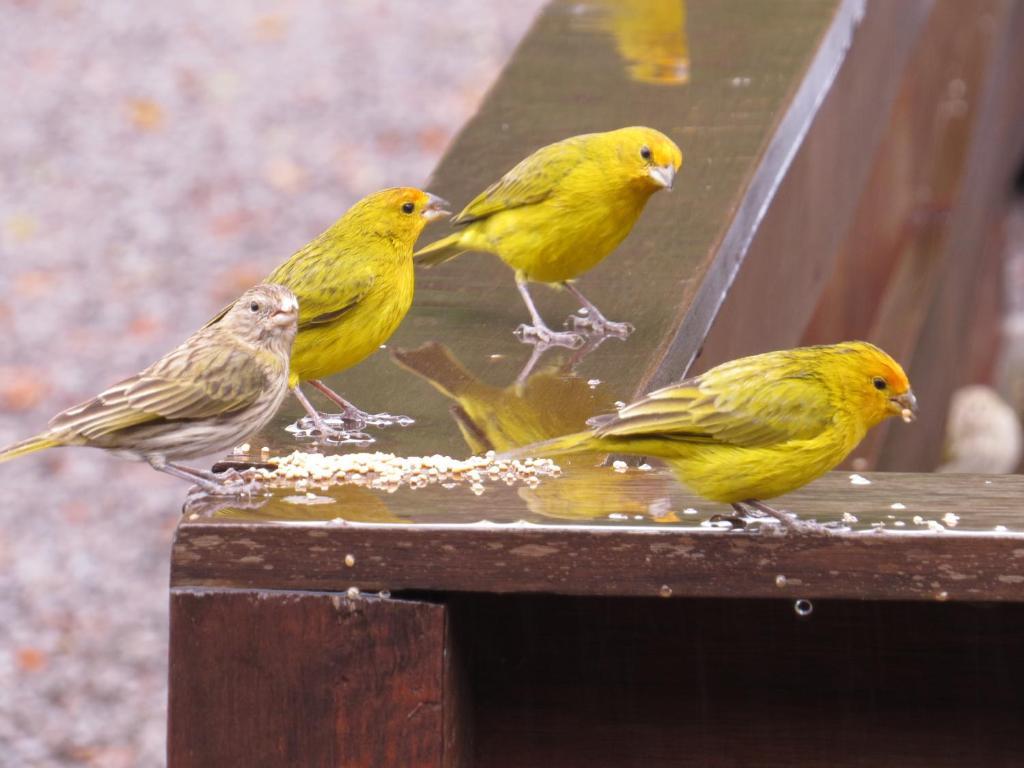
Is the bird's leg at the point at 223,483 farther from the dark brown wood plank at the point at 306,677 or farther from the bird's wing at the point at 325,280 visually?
the bird's wing at the point at 325,280

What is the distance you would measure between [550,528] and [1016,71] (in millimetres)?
6923

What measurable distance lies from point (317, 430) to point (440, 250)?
1048mm

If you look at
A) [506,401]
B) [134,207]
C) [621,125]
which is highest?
[621,125]

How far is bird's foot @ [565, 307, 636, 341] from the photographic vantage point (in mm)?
3033

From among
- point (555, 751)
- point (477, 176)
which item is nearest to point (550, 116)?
point (477, 176)

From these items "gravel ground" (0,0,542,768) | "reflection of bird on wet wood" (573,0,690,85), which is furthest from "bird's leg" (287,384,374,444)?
"gravel ground" (0,0,542,768)

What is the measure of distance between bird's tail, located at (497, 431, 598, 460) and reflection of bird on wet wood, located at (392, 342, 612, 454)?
0.11 metres

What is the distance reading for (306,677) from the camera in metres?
1.95

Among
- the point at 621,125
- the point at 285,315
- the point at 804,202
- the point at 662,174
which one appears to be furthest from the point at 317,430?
the point at 804,202

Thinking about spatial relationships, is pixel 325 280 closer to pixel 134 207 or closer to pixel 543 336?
pixel 543 336

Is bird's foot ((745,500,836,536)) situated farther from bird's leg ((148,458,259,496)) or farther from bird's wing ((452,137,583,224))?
bird's wing ((452,137,583,224))

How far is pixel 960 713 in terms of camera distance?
212 centimetres

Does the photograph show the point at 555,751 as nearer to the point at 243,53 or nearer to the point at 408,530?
the point at 408,530

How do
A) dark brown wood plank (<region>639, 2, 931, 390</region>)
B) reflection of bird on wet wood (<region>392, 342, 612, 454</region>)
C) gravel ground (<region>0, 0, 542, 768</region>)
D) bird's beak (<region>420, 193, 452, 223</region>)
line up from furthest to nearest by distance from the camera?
gravel ground (<region>0, 0, 542, 768</region>) → dark brown wood plank (<region>639, 2, 931, 390</region>) → bird's beak (<region>420, 193, 452, 223</region>) → reflection of bird on wet wood (<region>392, 342, 612, 454</region>)
